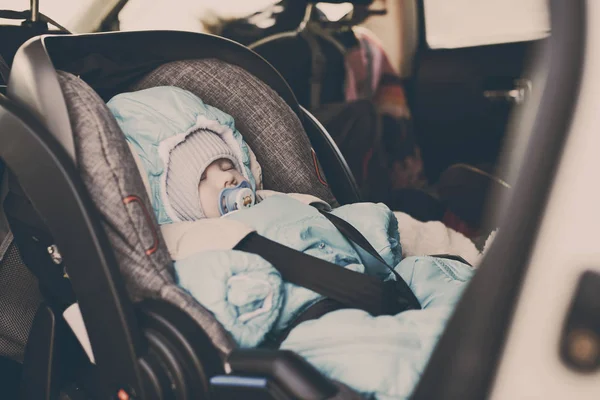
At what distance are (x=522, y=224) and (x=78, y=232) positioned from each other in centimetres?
61

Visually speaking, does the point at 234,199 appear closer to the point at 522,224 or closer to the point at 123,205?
the point at 123,205

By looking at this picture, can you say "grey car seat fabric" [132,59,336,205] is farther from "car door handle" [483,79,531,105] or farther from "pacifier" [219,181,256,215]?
"car door handle" [483,79,531,105]

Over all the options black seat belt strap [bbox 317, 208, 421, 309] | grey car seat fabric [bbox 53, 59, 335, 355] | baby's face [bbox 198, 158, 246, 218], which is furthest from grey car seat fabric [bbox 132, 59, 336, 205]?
grey car seat fabric [bbox 53, 59, 335, 355]

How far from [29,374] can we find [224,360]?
0.50m

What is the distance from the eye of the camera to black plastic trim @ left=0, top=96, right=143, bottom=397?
853mm

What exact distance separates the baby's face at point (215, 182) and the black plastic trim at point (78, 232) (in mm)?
418

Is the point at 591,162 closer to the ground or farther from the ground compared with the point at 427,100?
farther from the ground

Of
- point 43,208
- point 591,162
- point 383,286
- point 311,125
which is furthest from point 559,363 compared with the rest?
point 311,125

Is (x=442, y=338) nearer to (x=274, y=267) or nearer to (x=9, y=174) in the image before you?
(x=274, y=267)

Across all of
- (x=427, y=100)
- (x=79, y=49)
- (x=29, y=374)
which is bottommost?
(x=29, y=374)

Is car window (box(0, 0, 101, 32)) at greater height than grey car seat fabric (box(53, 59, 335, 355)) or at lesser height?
greater

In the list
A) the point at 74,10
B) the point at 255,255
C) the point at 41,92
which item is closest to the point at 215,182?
the point at 255,255

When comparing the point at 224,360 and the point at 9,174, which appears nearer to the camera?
the point at 224,360

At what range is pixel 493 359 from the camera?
531mm
